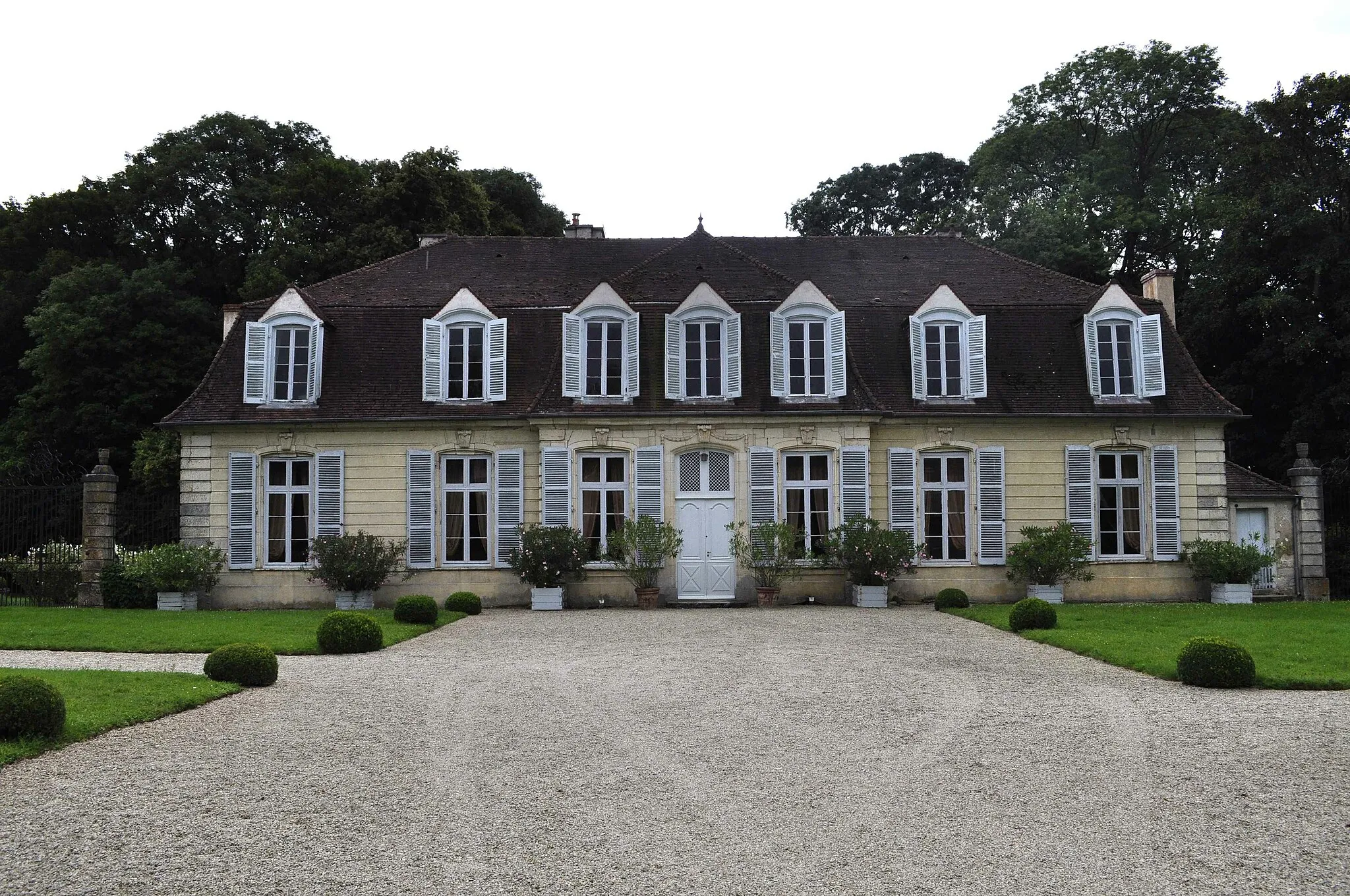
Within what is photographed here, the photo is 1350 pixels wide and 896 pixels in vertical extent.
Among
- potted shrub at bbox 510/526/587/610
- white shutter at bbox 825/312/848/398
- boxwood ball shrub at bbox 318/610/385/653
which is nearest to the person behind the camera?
boxwood ball shrub at bbox 318/610/385/653

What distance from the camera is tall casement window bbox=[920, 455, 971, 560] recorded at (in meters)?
25.7

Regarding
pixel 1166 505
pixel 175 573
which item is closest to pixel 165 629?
pixel 175 573

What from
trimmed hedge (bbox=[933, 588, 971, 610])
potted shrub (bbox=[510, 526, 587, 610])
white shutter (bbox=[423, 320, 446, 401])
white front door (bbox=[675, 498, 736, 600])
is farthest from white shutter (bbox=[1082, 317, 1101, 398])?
white shutter (bbox=[423, 320, 446, 401])

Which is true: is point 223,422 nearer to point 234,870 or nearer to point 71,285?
point 71,285

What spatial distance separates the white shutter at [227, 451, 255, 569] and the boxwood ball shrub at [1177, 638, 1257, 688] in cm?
1896

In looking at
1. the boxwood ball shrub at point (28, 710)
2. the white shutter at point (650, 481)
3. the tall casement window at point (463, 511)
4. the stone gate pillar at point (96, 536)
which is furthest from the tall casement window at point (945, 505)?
the boxwood ball shrub at point (28, 710)

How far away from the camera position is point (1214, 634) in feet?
56.5

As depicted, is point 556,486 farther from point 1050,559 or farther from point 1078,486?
point 1078,486

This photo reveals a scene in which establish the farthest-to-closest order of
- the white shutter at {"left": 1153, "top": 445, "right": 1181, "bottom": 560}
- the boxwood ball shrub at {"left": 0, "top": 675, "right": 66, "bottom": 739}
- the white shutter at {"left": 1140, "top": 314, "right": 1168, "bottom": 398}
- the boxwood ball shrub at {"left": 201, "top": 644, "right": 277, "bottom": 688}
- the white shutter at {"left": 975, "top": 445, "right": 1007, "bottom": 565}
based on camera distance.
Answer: the white shutter at {"left": 1140, "top": 314, "right": 1168, "bottom": 398}
the white shutter at {"left": 1153, "top": 445, "right": 1181, "bottom": 560}
the white shutter at {"left": 975, "top": 445, "right": 1007, "bottom": 565}
the boxwood ball shrub at {"left": 201, "top": 644, "right": 277, "bottom": 688}
the boxwood ball shrub at {"left": 0, "top": 675, "right": 66, "bottom": 739}

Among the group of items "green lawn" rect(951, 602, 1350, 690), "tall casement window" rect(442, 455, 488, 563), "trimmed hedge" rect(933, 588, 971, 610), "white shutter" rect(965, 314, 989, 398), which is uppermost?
"white shutter" rect(965, 314, 989, 398)

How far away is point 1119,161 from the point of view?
138ft

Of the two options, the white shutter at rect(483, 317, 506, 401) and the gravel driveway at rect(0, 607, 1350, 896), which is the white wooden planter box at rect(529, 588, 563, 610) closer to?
the white shutter at rect(483, 317, 506, 401)

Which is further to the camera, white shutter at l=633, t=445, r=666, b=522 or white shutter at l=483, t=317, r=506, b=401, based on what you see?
white shutter at l=483, t=317, r=506, b=401

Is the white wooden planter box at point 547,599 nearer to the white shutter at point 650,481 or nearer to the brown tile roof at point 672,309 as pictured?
the white shutter at point 650,481
